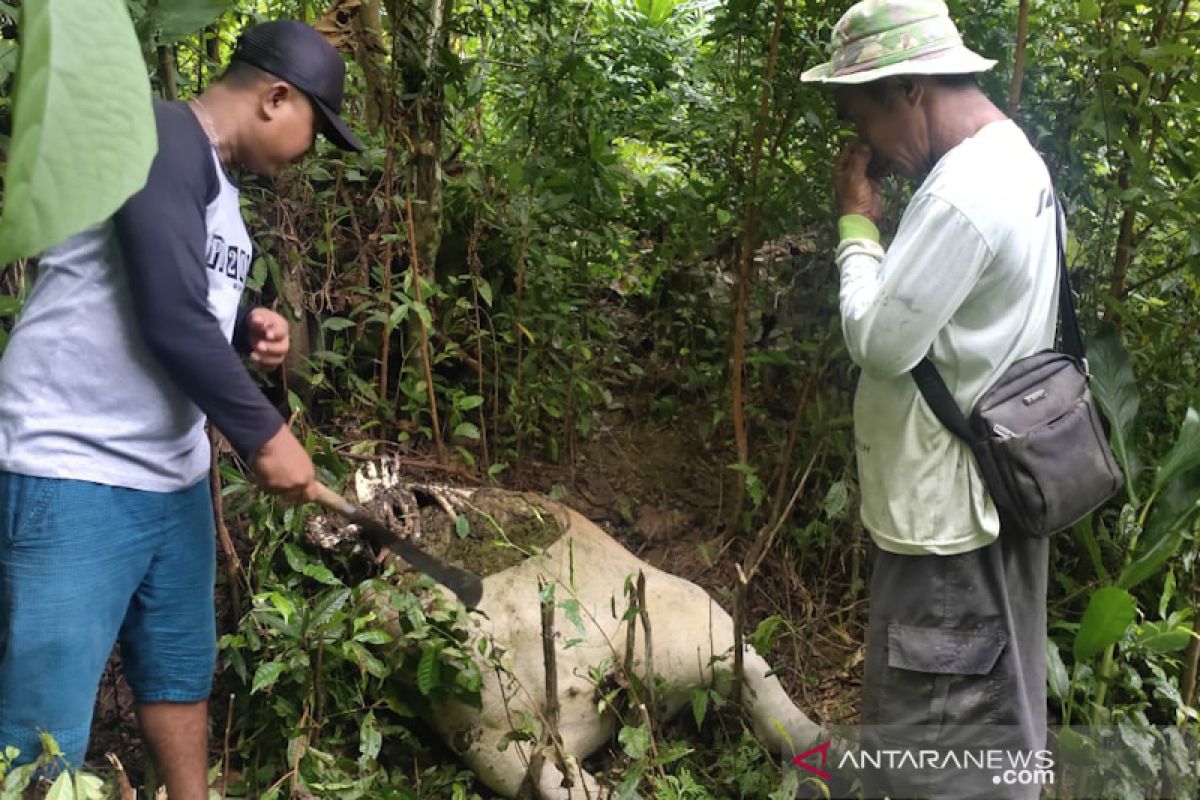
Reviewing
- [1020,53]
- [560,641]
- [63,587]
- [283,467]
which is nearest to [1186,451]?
[1020,53]

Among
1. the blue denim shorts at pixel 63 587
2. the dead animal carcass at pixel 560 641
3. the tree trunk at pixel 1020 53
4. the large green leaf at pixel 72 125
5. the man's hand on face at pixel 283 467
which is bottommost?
the dead animal carcass at pixel 560 641

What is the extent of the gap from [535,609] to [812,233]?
1767 mm

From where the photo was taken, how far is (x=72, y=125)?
11.9 inches

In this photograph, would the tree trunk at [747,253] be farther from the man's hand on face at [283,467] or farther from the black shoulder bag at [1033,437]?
the man's hand on face at [283,467]

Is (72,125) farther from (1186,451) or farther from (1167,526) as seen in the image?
(1167,526)

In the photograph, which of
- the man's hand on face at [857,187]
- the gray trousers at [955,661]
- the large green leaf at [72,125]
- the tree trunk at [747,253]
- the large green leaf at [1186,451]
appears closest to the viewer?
the large green leaf at [72,125]

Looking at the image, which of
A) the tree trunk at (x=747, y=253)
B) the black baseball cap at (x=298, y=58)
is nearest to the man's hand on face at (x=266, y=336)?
the black baseball cap at (x=298, y=58)

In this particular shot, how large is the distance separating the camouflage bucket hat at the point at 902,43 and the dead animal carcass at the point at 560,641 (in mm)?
1348

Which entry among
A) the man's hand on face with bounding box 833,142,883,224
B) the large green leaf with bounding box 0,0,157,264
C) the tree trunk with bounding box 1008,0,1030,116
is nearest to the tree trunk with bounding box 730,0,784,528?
the tree trunk with bounding box 1008,0,1030,116

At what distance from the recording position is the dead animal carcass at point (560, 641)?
2479mm

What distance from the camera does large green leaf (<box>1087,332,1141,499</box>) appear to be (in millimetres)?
2738

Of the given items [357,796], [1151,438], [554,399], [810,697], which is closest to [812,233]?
[554,399]

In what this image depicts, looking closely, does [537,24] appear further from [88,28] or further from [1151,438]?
[88,28]

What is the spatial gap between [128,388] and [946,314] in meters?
1.50
